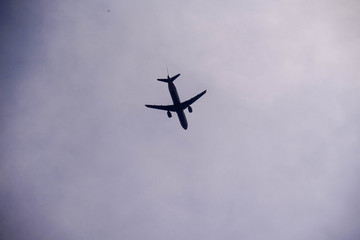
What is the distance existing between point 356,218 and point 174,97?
173m

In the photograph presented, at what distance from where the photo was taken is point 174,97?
48438mm

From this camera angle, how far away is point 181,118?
5109 cm

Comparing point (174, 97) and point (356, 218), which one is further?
point (356, 218)

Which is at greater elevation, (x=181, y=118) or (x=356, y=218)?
(x=356, y=218)

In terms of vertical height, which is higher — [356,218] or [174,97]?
[356,218]

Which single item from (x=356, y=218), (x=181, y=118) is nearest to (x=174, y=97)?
(x=181, y=118)

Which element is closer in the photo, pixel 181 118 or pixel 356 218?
pixel 181 118

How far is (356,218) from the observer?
16088 centimetres

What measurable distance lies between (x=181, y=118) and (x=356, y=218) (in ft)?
553

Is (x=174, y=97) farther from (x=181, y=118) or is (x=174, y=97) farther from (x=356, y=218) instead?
(x=356, y=218)
